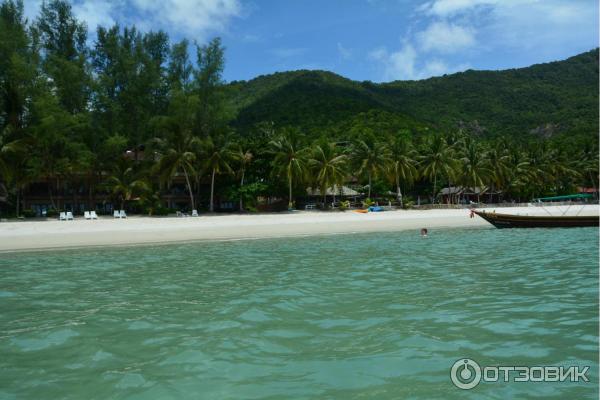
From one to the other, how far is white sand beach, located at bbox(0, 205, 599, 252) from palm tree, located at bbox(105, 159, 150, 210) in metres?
7.93

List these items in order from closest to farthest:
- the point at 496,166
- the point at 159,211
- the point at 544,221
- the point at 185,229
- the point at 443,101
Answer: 1. the point at 185,229
2. the point at 544,221
3. the point at 159,211
4. the point at 496,166
5. the point at 443,101

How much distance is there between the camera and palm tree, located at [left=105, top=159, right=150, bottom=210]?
36216mm

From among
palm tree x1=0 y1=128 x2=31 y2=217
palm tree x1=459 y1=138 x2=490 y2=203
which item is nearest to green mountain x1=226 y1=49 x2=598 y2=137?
palm tree x1=459 y1=138 x2=490 y2=203

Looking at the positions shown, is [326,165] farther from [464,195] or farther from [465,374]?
[465,374]

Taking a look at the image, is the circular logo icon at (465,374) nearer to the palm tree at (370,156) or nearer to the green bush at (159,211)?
the green bush at (159,211)

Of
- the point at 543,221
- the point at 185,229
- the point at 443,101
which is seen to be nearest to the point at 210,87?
the point at 185,229

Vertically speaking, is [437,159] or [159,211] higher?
[437,159]

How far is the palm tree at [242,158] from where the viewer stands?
1563 inches

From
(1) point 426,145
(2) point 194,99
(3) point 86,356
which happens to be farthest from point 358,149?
(3) point 86,356

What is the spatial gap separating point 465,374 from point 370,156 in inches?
1634

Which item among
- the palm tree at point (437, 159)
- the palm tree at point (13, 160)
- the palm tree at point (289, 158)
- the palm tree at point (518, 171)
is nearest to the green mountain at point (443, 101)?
the palm tree at point (518, 171)

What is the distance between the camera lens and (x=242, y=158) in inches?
1587

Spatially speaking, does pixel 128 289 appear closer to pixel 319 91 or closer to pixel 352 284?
pixel 352 284

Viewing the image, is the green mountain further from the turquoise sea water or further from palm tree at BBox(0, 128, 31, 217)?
the turquoise sea water
